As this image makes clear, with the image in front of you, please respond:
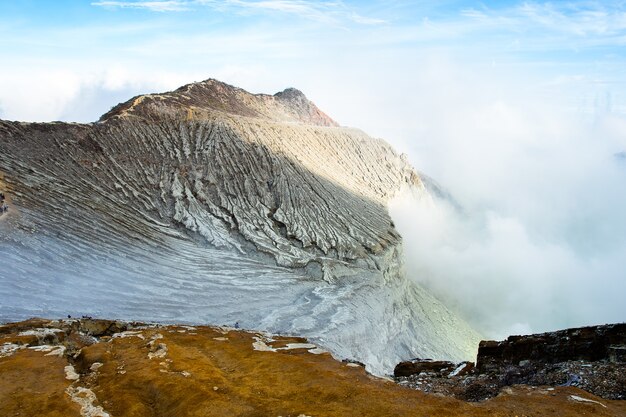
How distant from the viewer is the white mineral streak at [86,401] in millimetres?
17500

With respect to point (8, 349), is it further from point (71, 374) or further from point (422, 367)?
point (422, 367)

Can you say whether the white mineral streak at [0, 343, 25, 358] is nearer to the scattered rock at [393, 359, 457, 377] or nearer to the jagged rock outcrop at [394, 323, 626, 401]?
the jagged rock outcrop at [394, 323, 626, 401]

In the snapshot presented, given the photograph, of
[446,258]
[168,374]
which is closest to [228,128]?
[446,258]

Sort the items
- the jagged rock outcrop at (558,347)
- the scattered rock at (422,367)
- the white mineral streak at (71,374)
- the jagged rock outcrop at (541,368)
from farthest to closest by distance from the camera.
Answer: the scattered rock at (422,367) → the jagged rock outcrop at (558,347) → the white mineral streak at (71,374) → the jagged rock outcrop at (541,368)

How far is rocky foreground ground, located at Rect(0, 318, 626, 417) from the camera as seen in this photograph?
53.3 ft

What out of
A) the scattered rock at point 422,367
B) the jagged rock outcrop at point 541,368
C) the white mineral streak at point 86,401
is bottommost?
the white mineral streak at point 86,401

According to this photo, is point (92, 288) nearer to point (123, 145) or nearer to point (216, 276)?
point (216, 276)

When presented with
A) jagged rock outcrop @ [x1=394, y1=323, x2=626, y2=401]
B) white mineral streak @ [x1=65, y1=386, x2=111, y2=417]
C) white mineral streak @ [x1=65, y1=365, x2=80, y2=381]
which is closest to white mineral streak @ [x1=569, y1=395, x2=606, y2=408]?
jagged rock outcrop @ [x1=394, y1=323, x2=626, y2=401]

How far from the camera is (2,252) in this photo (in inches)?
1660

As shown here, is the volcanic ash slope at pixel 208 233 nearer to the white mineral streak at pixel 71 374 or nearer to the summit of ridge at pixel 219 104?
the summit of ridge at pixel 219 104

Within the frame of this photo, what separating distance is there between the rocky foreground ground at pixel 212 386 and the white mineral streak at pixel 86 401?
36 mm

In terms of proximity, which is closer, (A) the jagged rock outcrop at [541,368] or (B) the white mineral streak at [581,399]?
(B) the white mineral streak at [581,399]

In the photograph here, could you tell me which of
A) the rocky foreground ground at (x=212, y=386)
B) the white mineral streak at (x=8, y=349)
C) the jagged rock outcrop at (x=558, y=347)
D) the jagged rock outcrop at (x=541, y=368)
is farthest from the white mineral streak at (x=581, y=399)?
the white mineral streak at (x=8, y=349)

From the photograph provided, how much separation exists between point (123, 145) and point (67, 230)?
2077cm
